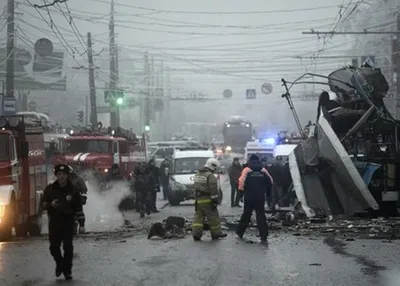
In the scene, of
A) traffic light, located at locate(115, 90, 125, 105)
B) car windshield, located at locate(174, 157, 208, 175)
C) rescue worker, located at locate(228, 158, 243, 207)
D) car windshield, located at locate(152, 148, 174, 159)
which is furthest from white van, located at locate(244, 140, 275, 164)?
rescue worker, located at locate(228, 158, 243, 207)

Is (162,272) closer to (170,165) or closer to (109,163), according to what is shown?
(109,163)

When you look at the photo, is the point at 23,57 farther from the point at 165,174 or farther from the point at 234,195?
the point at 234,195

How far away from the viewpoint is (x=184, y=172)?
104 feet

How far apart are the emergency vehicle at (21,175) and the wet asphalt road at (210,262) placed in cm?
70

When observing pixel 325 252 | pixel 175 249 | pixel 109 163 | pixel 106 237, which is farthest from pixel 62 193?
pixel 109 163

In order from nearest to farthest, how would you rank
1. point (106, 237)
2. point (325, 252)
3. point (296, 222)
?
1. point (325, 252)
2. point (106, 237)
3. point (296, 222)

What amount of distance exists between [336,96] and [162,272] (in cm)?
1213

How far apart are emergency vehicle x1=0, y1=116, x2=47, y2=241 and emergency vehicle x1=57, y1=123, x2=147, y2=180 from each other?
7.30 meters

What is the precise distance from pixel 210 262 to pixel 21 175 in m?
6.55

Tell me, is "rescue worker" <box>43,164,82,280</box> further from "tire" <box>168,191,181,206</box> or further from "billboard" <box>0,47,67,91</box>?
"billboard" <box>0,47,67,91</box>

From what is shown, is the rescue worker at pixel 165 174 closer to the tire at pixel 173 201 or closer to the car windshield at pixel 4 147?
the tire at pixel 173 201

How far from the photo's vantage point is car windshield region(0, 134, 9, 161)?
16247 millimetres

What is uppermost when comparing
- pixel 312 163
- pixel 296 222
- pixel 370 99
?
pixel 370 99

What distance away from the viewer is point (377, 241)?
14797 mm
